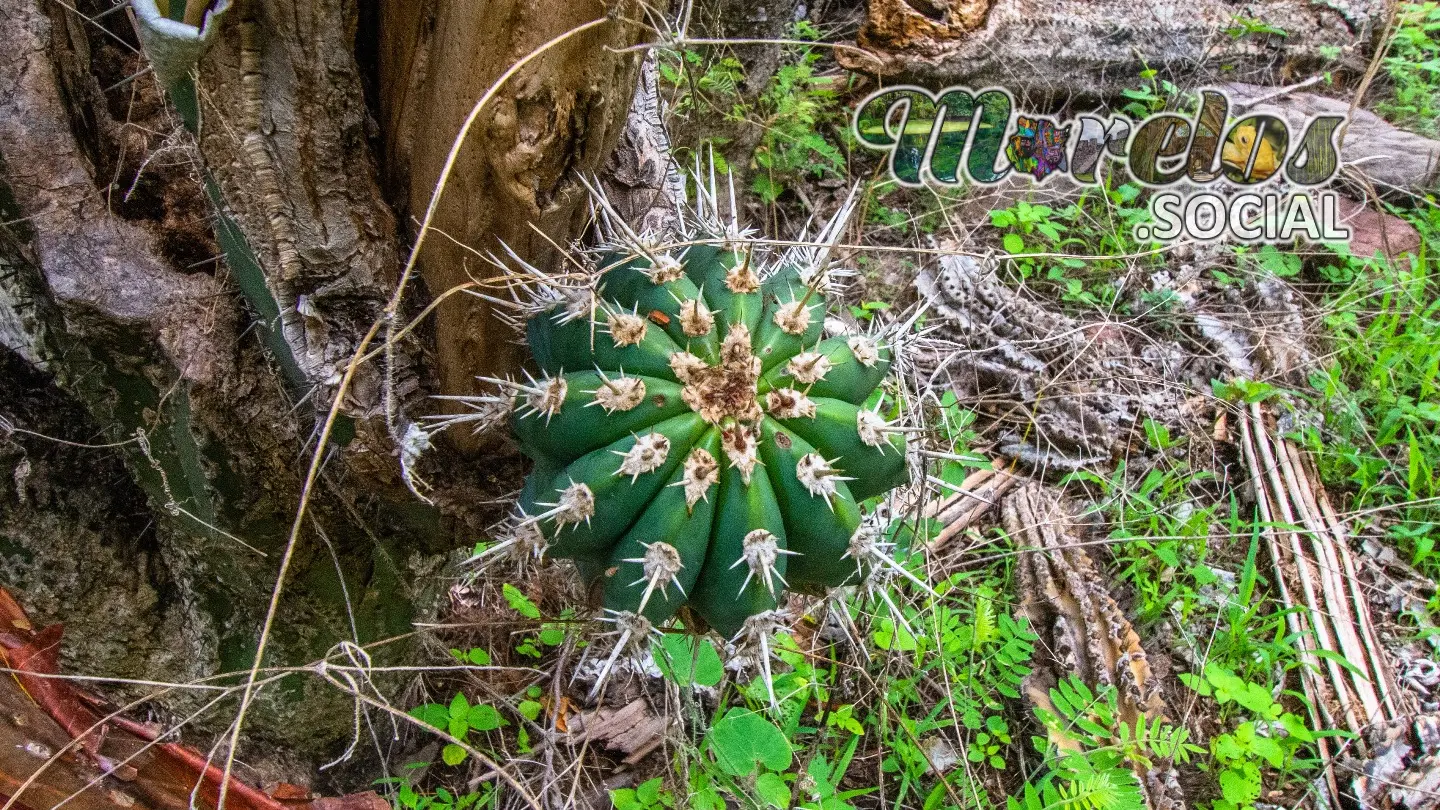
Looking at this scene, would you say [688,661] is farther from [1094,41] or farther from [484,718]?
[1094,41]

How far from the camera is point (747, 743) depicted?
1.95 m

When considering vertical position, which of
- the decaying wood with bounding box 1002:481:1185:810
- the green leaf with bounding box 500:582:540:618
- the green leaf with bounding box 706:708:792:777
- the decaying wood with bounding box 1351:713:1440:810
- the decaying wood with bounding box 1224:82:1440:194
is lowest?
the decaying wood with bounding box 1351:713:1440:810

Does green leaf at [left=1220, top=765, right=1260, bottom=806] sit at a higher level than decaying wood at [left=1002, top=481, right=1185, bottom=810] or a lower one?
lower

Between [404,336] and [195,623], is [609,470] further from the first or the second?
[195,623]

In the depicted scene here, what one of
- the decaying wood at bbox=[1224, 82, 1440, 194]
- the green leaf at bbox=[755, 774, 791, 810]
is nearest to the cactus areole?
the green leaf at bbox=[755, 774, 791, 810]

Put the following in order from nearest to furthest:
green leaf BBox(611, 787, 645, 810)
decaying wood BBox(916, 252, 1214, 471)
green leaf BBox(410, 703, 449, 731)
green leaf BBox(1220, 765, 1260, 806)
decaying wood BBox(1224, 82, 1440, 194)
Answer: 1. green leaf BBox(611, 787, 645, 810)
2. green leaf BBox(410, 703, 449, 731)
3. green leaf BBox(1220, 765, 1260, 806)
4. decaying wood BBox(916, 252, 1214, 471)
5. decaying wood BBox(1224, 82, 1440, 194)

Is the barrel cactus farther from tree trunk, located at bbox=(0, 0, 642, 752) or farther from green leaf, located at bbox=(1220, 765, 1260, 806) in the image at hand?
green leaf, located at bbox=(1220, 765, 1260, 806)

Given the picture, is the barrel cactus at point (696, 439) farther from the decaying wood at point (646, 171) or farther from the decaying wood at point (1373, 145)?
the decaying wood at point (1373, 145)

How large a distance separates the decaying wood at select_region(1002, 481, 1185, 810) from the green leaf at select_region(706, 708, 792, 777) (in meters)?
0.87

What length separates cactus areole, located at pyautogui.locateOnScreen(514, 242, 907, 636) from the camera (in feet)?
4.20

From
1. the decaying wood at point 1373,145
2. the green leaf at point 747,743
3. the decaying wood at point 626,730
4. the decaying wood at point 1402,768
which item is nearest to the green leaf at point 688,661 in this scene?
the green leaf at point 747,743

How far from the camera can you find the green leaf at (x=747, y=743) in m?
1.92

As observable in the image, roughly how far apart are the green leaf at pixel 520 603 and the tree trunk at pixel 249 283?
1.88 ft

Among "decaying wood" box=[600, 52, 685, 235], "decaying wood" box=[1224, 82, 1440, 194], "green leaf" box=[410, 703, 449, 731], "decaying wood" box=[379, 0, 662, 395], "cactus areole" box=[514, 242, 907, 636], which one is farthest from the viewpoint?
"decaying wood" box=[1224, 82, 1440, 194]
